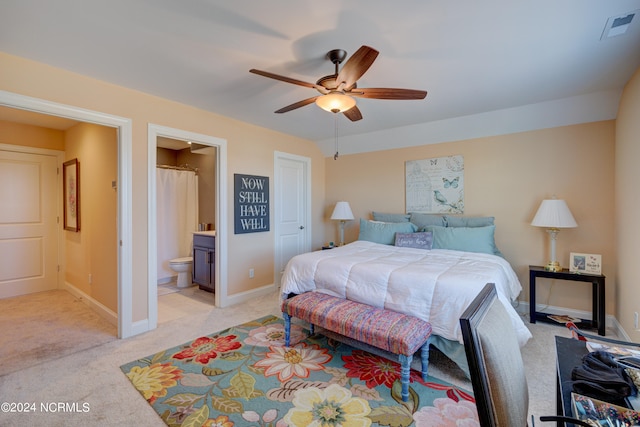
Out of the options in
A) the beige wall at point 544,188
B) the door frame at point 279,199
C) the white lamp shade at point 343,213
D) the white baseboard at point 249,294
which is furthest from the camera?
the white lamp shade at point 343,213

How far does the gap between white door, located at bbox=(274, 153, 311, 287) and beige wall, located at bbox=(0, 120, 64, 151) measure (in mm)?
3295

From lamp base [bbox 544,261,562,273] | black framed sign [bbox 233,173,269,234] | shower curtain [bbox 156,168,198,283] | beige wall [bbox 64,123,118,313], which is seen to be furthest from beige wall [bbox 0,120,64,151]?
lamp base [bbox 544,261,562,273]

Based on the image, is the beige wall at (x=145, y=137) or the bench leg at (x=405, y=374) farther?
the beige wall at (x=145, y=137)

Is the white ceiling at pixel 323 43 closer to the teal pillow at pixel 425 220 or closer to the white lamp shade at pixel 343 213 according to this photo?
the teal pillow at pixel 425 220

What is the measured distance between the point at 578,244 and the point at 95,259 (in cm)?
560

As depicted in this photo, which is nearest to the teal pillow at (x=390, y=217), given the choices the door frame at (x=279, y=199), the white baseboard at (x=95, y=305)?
the door frame at (x=279, y=199)

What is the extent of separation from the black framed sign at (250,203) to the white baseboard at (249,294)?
0.84 metres

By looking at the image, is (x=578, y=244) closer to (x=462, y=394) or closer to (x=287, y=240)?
(x=462, y=394)

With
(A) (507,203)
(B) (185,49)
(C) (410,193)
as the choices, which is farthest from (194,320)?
(A) (507,203)

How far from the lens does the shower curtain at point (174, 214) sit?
4.89 m

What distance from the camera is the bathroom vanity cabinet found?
4156 millimetres

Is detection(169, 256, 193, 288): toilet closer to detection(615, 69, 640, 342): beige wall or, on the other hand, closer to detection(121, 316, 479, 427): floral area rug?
detection(121, 316, 479, 427): floral area rug

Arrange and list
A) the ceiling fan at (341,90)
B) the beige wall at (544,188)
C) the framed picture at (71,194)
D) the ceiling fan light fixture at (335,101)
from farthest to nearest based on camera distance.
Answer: the framed picture at (71,194)
the beige wall at (544,188)
the ceiling fan light fixture at (335,101)
the ceiling fan at (341,90)

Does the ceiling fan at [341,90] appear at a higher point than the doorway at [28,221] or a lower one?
higher
